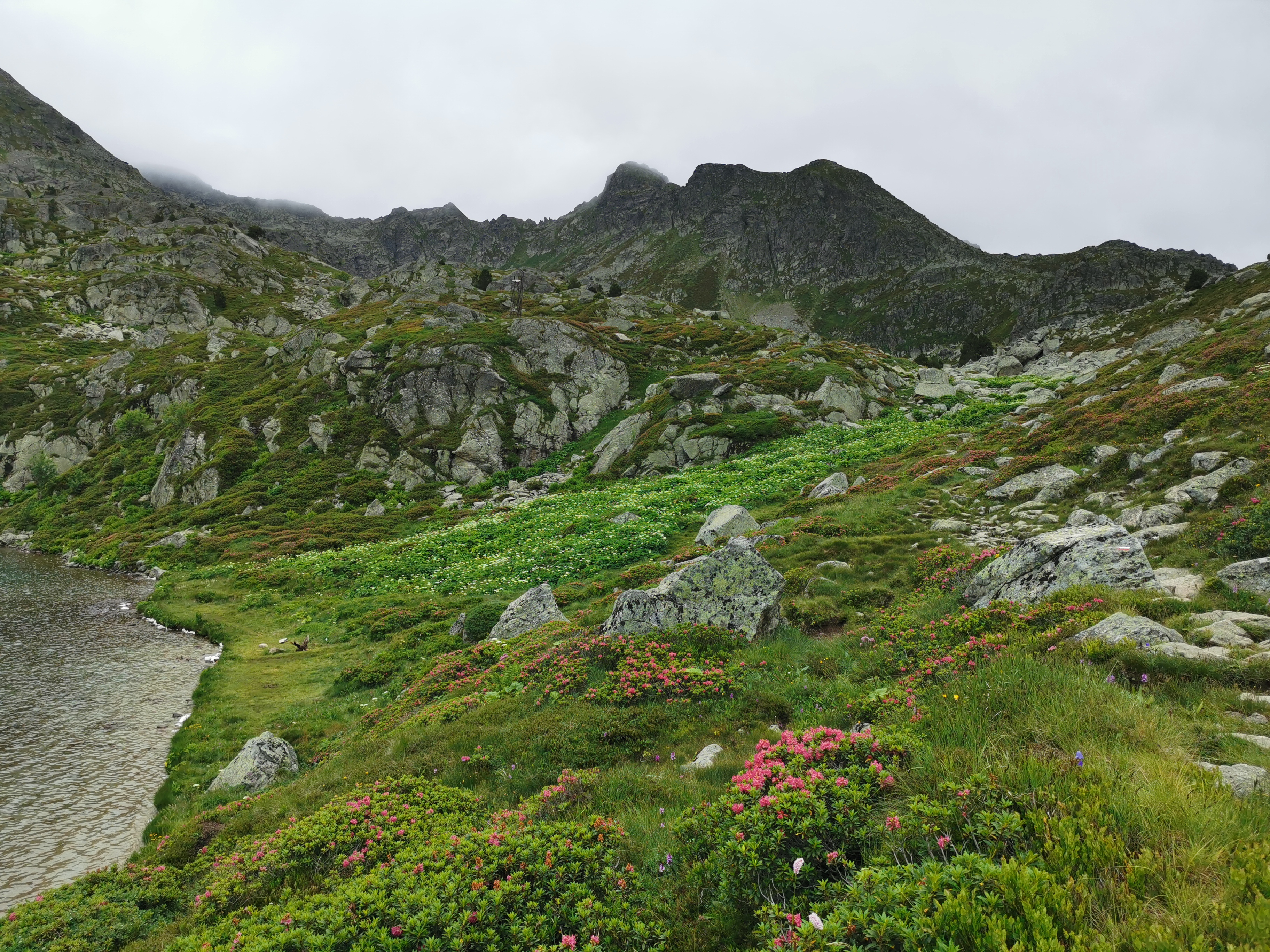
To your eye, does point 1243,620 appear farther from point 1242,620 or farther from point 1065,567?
point 1065,567

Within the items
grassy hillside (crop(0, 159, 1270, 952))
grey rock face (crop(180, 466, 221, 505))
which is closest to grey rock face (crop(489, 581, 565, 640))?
grassy hillside (crop(0, 159, 1270, 952))

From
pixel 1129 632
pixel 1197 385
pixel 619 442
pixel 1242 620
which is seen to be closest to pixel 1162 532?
pixel 1242 620

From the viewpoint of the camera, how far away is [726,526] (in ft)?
79.2

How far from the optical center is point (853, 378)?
60781 mm

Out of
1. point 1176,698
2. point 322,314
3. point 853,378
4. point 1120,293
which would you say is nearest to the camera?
point 1176,698

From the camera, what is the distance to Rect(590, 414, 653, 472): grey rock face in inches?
2012

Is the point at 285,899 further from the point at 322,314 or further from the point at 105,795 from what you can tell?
the point at 322,314

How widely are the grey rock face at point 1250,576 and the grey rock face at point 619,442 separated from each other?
4210 cm

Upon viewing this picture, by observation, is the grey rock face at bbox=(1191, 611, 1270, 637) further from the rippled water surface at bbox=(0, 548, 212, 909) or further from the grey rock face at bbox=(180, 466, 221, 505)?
the grey rock face at bbox=(180, 466, 221, 505)

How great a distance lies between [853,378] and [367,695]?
57.1 meters

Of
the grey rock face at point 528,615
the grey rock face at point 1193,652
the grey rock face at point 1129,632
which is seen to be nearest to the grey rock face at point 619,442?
the grey rock face at point 528,615

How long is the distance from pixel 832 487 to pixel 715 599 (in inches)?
678

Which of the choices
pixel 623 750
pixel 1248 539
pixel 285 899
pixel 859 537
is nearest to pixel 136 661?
pixel 285 899

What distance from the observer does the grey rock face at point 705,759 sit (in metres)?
8.36
